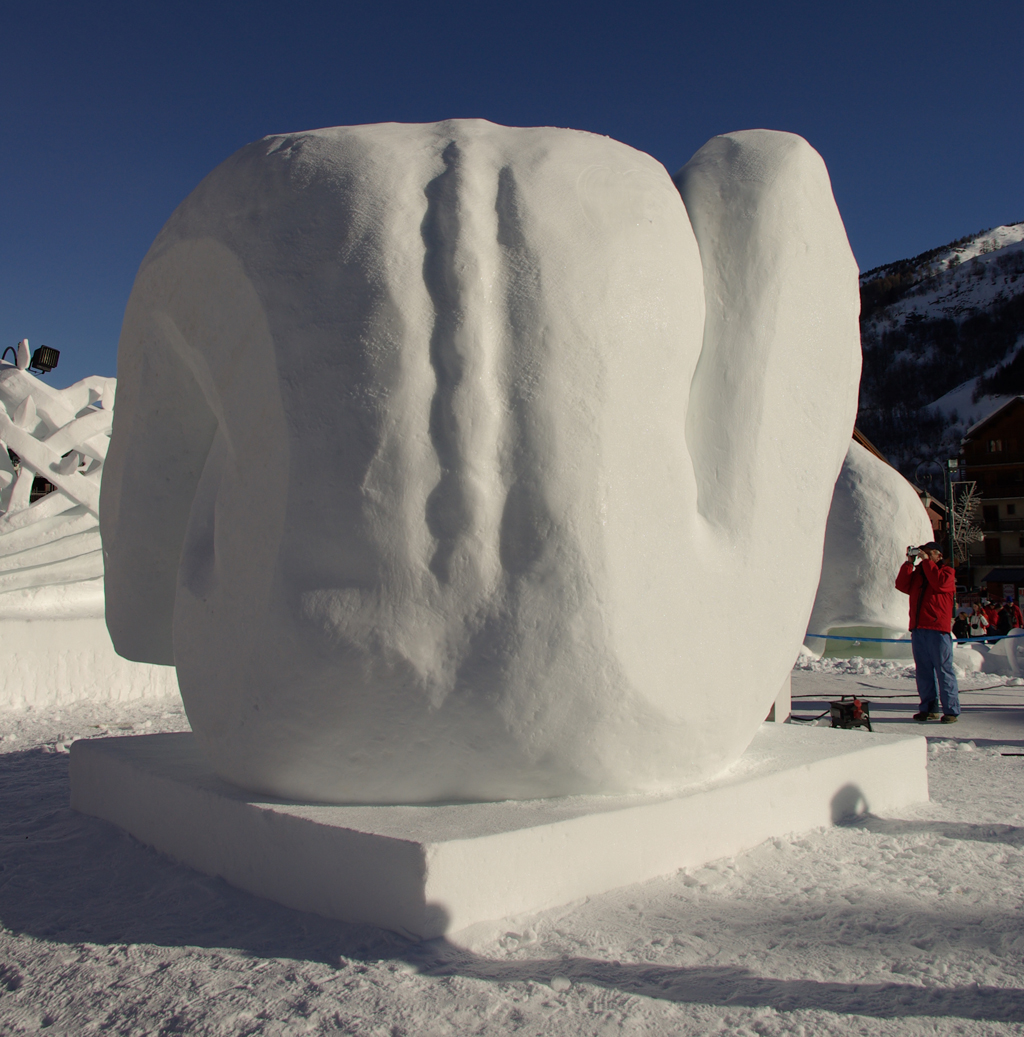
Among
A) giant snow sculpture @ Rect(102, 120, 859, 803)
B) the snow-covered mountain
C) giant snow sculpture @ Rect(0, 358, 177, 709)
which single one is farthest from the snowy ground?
the snow-covered mountain

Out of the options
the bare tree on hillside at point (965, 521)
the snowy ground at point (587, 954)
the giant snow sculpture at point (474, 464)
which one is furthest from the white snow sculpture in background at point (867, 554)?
the bare tree on hillside at point (965, 521)

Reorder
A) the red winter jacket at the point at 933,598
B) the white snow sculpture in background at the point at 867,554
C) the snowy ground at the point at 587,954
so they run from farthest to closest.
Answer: the white snow sculpture in background at the point at 867,554, the red winter jacket at the point at 933,598, the snowy ground at the point at 587,954

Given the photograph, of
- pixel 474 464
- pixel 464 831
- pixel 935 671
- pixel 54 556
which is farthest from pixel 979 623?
pixel 464 831

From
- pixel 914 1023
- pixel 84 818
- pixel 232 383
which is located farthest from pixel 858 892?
pixel 84 818

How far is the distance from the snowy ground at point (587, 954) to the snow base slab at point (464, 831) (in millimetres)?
72

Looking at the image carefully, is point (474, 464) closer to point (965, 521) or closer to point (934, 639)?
point (934, 639)

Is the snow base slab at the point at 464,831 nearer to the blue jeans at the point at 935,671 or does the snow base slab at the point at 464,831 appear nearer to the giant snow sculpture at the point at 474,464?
the giant snow sculpture at the point at 474,464

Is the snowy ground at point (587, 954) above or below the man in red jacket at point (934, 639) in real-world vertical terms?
below

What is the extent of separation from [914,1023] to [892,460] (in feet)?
264

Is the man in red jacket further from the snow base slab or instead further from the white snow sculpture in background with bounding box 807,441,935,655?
the white snow sculpture in background with bounding box 807,441,935,655

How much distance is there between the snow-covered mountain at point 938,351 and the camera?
3167 inches

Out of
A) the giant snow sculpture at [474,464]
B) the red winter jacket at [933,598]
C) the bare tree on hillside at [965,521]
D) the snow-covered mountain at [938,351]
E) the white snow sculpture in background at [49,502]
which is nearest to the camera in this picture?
the giant snow sculpture at [474,464]

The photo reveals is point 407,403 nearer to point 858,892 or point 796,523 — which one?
point 796,523

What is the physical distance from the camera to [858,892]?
9.80 ft
